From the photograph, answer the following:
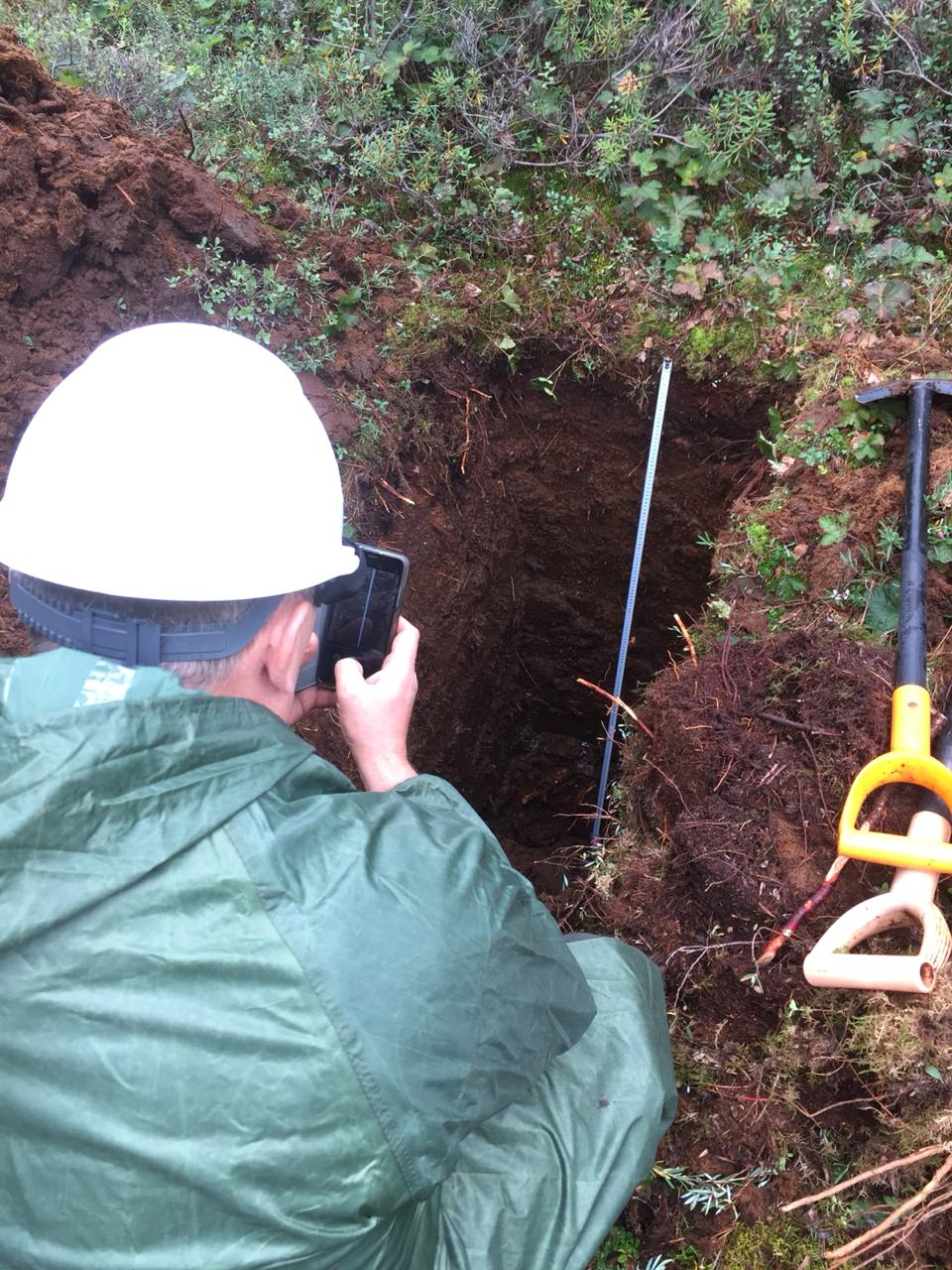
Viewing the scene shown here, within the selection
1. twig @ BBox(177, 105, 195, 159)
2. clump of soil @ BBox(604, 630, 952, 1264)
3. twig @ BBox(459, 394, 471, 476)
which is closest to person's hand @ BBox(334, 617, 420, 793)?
clump of soil @ BBox(604, 630, 952, 1264)

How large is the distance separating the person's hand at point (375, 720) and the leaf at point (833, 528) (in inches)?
52.5

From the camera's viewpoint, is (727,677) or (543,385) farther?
(543,385)

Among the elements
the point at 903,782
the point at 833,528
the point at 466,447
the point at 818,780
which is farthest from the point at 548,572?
the point at 903,782

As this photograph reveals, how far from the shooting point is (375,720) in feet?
5.40

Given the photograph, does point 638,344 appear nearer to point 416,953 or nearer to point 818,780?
point 818,780

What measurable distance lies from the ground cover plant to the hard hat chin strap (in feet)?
4.06

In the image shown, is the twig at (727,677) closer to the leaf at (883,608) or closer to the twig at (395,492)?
the leaf at (883,608)

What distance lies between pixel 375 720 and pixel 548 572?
80.3 inches

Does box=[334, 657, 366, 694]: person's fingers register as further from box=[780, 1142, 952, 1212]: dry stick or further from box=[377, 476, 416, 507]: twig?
box=[780, 1142, 952, 1212]: dry stick

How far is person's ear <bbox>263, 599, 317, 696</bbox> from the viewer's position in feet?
4.48

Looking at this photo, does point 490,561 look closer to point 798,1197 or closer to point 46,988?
point 798,1197

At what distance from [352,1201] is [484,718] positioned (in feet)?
8.57

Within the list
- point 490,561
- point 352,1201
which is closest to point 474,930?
point 352,1201

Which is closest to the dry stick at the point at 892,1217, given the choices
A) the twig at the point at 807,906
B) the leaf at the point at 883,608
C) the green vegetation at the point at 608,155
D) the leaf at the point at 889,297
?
the twig at the point at 807,906
